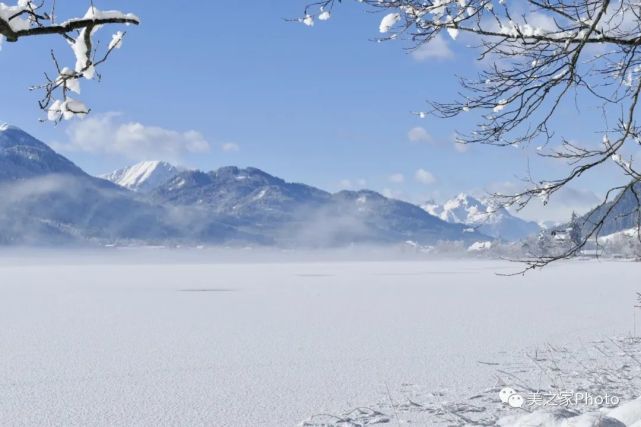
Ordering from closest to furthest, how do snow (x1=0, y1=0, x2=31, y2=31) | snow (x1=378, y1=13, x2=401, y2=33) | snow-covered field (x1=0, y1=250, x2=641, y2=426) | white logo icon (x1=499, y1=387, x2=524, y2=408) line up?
snow (x1=0, y1=0, x2=31, y2=31), snow (x1=378, y1=13, x2=401, y2=33), white logo icon (x1=499, y1=387, x2=524, y2=408), snow-covered field (x1=0, y1=250, x2=641, y2=426)

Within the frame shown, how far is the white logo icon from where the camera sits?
29.4 feet

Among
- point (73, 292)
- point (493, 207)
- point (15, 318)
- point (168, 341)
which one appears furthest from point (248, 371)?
point (73, 292)

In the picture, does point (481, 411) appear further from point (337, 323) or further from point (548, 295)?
point (548, 295)

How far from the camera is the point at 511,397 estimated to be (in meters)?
9.33

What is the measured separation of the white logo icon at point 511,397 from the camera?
8952 mm

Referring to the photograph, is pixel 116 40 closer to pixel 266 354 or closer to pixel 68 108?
pixel 68 108

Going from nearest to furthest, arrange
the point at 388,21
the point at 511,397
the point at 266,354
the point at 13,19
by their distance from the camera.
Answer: the point at 13,19 < the point at 388,21 < the point at 511,397 < the point at 266,354

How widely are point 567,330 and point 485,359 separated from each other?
5.87 meters

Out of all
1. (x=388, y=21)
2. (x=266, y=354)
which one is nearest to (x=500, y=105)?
(x=388, y=21)

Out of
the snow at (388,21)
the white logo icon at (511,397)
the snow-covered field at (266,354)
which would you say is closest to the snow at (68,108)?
the snow at (388,21)

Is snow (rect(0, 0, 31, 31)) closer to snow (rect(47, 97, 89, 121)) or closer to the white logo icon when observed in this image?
snow (rect(47, 97, 89, 121))

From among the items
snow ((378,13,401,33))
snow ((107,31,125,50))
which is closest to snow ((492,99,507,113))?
snow ((378,13,401,33))

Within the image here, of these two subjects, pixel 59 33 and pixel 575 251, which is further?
pixel 575 251

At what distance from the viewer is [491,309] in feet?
78.6
